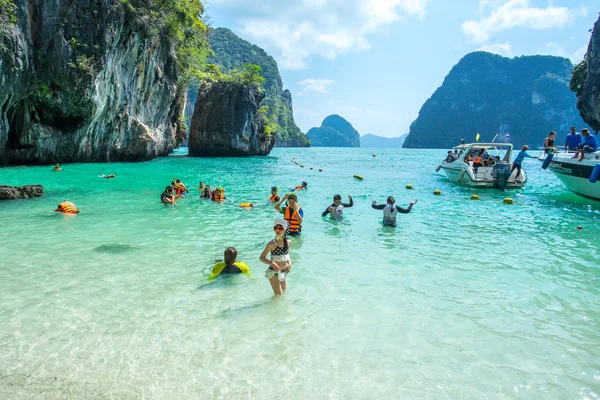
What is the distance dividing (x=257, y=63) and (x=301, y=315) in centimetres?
19179

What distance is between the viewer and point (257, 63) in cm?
18325

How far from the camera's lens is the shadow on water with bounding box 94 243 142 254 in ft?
27.7

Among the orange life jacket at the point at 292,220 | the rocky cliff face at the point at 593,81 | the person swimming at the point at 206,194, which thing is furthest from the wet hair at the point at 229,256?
the rocky cliff face at the point at 593,81

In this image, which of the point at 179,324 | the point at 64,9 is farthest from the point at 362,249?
the point at 64,9

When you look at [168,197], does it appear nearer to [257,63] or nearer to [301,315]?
[301,315]

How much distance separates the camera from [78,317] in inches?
209

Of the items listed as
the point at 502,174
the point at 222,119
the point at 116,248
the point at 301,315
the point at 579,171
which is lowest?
the point at 301,315

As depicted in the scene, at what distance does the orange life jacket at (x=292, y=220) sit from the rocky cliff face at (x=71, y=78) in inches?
845

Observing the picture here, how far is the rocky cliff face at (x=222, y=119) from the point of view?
54375 millimetres

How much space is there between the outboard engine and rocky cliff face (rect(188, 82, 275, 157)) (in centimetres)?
3983

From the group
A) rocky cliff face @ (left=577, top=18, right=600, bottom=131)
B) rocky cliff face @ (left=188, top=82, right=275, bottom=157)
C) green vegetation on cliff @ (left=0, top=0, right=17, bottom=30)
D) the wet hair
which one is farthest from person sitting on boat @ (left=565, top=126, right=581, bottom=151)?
rocky cliff face @ (left=188, top=82, right=275, bottom=157)

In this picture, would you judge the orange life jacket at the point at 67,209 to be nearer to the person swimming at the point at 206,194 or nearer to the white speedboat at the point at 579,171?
the person swimming at the point at 206,194

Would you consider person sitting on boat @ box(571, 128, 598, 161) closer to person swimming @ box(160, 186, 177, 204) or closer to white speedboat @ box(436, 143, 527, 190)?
white speedboat @ box(436, 143, 527, 190)

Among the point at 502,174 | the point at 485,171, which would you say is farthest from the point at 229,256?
the point at 485,171
